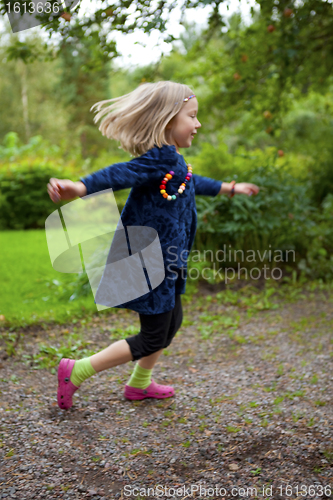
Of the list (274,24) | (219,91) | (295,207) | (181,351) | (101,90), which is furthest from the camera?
(101,90)

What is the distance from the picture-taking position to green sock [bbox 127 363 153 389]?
2.39 m

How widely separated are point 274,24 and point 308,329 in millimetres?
2626

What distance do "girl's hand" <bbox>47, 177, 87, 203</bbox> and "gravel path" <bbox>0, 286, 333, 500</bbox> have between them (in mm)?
1100

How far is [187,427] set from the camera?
2.17 meters

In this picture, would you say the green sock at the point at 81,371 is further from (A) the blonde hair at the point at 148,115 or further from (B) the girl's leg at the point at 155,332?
(A) the blonde hair at the point at 148,115

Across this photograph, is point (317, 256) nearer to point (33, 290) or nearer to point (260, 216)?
point (260, 216)

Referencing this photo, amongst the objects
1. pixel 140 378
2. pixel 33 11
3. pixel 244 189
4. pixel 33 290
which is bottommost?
pixel 33 290

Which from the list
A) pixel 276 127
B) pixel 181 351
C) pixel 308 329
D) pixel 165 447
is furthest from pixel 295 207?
pixel 165 447

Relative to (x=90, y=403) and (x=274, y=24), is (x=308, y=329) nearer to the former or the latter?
(x=90, y=403)

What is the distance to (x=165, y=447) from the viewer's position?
1.98 metres

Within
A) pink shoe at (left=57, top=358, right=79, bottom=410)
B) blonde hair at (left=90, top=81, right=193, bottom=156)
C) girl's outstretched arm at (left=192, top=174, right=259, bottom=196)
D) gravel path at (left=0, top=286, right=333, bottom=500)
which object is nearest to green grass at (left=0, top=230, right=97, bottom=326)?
gravel path at (left=0, top=286, right=333, bottom=500)

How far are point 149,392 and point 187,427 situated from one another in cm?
35

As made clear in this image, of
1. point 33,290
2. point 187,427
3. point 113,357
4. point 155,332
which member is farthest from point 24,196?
point 187,427

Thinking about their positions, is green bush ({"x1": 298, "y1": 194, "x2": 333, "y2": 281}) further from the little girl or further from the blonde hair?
the blonde hair
